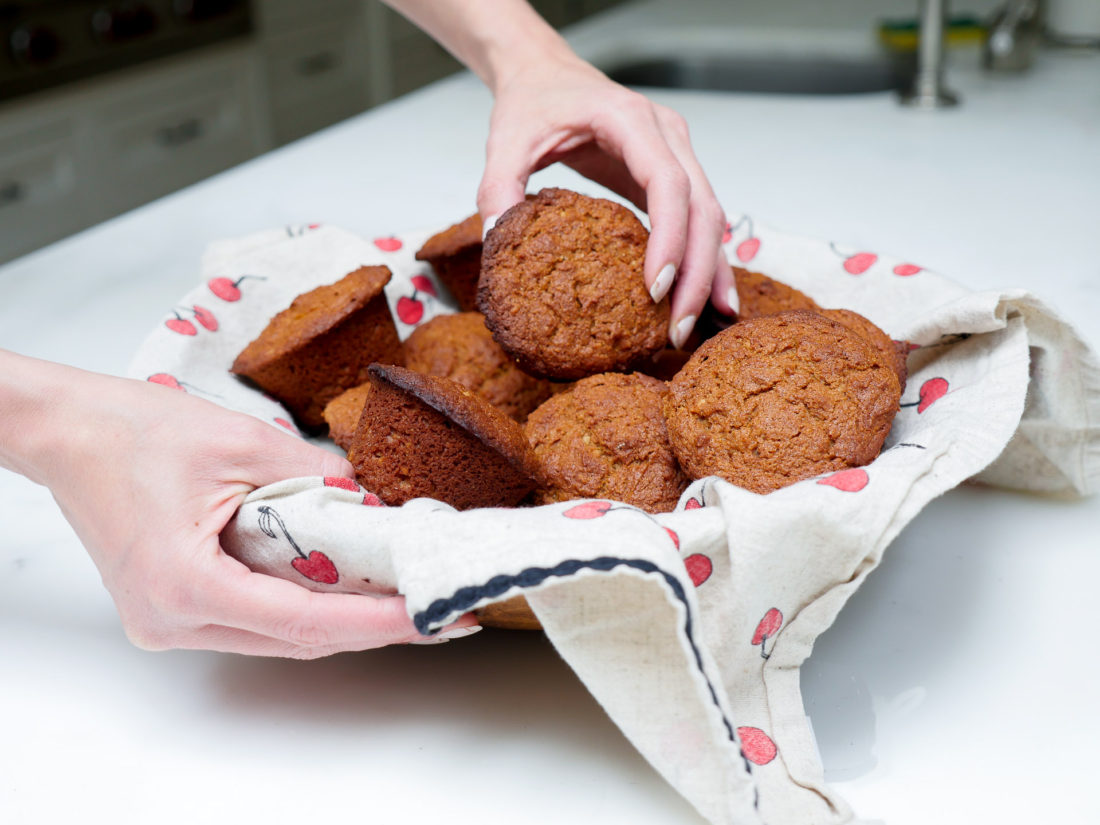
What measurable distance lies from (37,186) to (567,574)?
3.04m

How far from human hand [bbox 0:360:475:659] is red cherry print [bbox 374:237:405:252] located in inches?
19.8

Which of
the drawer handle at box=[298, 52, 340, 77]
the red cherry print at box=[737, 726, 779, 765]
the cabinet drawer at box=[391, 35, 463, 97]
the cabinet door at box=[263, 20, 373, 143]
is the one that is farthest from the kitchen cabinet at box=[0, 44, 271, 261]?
the red cherry print at box=[737, 726, 779, 765]

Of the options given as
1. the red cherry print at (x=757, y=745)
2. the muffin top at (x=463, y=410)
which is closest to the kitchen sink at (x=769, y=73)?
the muffin top at (x=463, y=410)

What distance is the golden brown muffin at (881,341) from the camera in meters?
0.96

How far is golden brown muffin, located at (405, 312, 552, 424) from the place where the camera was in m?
1.09

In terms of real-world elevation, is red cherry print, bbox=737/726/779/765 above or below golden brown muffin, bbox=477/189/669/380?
below

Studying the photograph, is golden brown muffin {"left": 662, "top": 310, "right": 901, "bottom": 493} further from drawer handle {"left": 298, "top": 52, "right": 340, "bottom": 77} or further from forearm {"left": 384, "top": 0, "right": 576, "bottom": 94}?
drawer handle {"left": 298, "top": 52, "right": 340, "bottom": 77}

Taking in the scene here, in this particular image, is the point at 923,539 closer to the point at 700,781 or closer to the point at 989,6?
the point at 700,781

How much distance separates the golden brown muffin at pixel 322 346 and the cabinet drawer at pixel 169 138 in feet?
8.40

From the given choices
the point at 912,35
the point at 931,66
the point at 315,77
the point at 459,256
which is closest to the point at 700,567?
the point at 459,256

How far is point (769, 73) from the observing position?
3.01 meters

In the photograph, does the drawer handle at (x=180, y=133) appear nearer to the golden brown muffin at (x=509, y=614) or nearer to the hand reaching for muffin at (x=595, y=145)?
the hand reaching for muffin at (x=595, y=145)

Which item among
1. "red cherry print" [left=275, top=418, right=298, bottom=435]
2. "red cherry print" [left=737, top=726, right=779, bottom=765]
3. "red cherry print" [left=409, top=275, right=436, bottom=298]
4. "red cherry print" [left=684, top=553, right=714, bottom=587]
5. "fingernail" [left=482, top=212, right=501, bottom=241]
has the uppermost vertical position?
"fingernail" [left=482, top=212, right=501, bottom=241]

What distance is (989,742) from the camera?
78 centimetres
